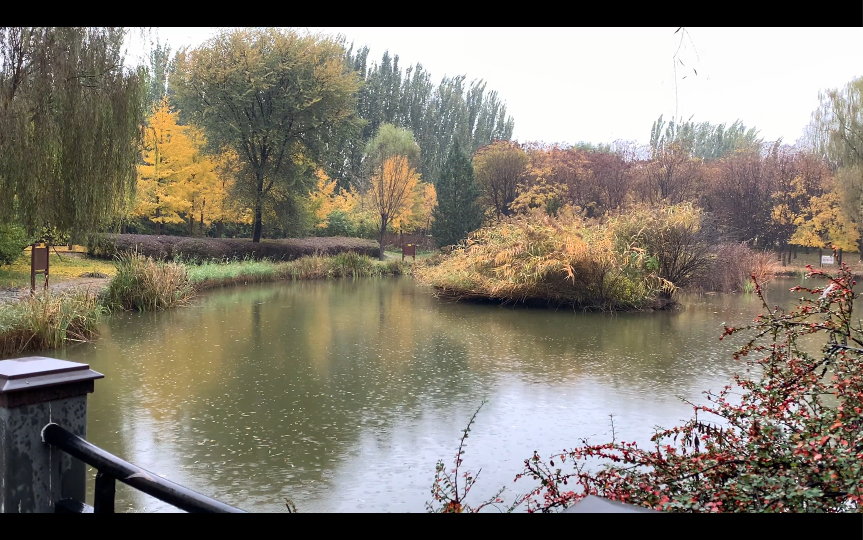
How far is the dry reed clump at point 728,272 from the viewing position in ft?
62.0

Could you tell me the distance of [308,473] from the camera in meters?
4.98

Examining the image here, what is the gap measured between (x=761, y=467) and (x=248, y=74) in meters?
24.0

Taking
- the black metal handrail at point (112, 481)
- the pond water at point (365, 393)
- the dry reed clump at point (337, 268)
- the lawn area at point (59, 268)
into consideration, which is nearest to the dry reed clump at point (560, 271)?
the pond water at point (365, 393)

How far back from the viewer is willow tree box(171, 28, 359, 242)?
24688 mm

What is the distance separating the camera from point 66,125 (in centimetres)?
998

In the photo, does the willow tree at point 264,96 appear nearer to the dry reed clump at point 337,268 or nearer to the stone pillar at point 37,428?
the dry reed clump at point 337,268

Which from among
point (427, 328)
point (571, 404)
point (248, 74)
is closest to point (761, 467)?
point (571, 404)

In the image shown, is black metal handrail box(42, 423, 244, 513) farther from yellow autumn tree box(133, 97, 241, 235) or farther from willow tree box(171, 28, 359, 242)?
willow tree box(171, 28, 359, 242)

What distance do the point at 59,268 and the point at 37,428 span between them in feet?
55.5

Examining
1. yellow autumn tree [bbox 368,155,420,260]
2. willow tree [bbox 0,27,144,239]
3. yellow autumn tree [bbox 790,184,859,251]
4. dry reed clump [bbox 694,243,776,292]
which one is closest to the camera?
willow tree [bbox 0,27,144,239]

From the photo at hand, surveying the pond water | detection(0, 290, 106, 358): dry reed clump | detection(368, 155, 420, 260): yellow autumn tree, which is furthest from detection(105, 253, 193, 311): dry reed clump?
detection(368, 155, 420, 260): yellow autumn tree

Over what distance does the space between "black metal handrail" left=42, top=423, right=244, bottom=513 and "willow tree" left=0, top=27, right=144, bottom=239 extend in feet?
29.4

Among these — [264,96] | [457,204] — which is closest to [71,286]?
[264,96]

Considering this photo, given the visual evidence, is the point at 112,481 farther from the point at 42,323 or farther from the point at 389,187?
the point at 389,187
